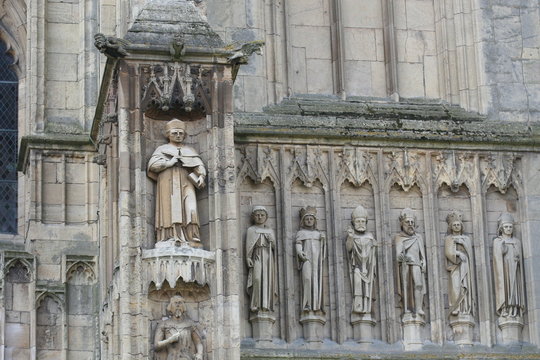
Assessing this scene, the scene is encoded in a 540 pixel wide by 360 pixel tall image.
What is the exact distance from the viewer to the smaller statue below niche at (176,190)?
A: 2205 cm

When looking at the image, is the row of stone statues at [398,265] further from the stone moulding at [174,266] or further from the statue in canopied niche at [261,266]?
the stone moulding at [174,266]

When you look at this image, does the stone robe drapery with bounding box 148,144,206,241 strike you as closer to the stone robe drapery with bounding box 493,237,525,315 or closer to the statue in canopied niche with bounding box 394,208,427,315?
the statue in canopied niche with bounding box 394,208,427,315

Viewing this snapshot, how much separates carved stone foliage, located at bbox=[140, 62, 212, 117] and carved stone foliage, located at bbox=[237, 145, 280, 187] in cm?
156

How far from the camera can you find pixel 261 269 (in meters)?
23.5

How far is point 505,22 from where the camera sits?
2570cm

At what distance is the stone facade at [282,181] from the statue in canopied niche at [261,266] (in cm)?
2

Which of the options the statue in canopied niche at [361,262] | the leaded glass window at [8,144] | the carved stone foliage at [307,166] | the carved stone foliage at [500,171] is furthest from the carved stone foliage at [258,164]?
the leaded glass window at [8,144]

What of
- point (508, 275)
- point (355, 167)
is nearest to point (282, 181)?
point (355, 167)

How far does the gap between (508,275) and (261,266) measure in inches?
112

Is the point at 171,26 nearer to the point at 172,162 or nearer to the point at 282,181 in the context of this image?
the point at 172,162

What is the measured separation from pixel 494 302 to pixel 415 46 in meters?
3.42

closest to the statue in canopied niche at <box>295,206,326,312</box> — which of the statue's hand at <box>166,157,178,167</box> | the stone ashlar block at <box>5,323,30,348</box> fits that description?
the statue's hand at <box>166,157,178,167</box>

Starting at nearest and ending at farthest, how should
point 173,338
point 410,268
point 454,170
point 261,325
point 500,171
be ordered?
1. point 173,338
2. point 261,325
3. point 410,268
4. point 454,170
5. point 500,171

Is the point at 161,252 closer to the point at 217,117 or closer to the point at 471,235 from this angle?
the point at 217,117
